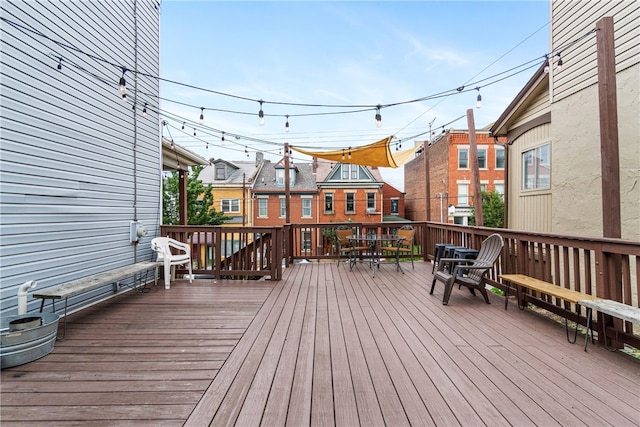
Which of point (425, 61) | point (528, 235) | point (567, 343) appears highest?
point (425, 61)

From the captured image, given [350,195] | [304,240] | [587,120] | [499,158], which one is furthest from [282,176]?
[587,120]

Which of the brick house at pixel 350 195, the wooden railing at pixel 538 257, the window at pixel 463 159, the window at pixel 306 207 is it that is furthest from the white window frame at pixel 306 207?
the wooden railing at pixel 538 257

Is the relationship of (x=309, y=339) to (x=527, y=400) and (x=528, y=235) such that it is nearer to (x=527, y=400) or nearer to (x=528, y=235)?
(x=527, y=400)

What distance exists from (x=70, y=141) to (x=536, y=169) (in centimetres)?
799

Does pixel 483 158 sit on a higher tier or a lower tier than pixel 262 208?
higher

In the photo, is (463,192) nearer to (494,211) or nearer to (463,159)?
(463,159)

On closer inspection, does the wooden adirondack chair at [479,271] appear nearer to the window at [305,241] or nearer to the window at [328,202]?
the window at [305,241]

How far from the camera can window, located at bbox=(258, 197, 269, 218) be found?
2036cm

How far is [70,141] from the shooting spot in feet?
10.7

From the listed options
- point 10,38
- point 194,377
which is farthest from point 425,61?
point 194,377

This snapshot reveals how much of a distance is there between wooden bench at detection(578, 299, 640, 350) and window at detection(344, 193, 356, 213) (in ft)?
60.2

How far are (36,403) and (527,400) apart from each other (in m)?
2.86

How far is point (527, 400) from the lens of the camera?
1633 millimetres

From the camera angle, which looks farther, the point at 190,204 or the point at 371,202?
the point at 371,202
